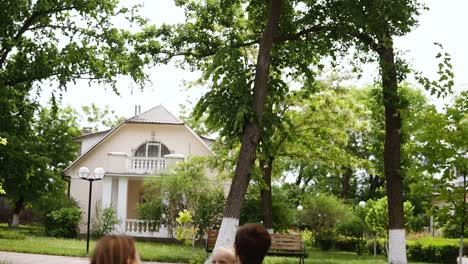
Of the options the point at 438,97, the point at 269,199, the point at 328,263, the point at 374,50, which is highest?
the point at 374,50

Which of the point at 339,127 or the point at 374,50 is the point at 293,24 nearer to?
the point at 374,50

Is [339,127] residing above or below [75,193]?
above

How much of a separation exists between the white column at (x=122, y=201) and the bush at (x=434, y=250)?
1367 centimetres

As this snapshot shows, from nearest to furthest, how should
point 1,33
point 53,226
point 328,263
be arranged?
point 1,33 → point 328,263 → point 53,226

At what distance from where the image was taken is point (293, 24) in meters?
15.1

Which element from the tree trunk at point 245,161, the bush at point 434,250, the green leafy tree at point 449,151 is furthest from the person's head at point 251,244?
the bush at point 434,250

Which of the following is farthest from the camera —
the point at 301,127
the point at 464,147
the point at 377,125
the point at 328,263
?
the point at 377,125

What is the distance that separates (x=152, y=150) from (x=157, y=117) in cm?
186

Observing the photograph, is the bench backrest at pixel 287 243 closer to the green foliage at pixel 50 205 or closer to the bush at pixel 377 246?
the bush at pixel 377 246

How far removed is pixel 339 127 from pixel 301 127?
1560 millimetres

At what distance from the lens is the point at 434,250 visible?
2589 cm

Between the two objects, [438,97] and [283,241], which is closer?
[438,97]

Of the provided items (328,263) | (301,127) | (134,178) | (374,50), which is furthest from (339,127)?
(134,178)

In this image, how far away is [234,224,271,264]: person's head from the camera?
14.3 feet
